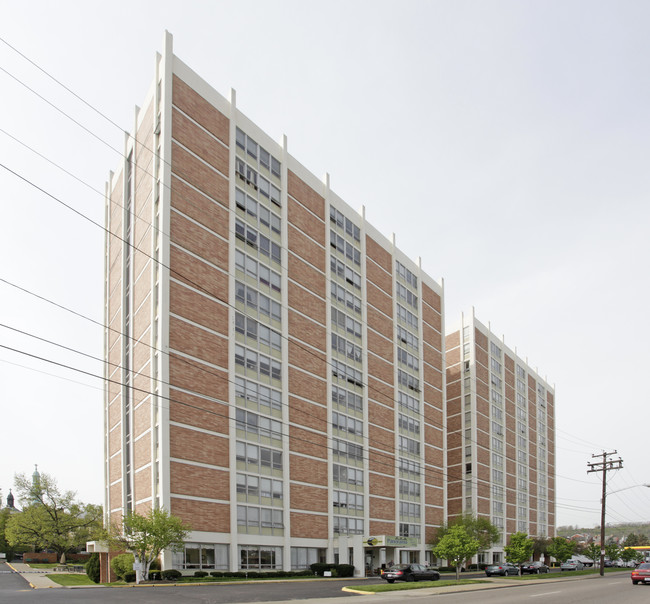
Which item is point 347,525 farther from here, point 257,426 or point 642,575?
point 642,575

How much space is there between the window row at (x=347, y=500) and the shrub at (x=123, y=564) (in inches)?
787

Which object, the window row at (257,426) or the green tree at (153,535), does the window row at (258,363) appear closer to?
the window row at (257,426)

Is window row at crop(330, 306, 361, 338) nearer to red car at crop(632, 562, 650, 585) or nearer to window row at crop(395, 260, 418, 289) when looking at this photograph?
window row at crop(395, 260, 418, 289)

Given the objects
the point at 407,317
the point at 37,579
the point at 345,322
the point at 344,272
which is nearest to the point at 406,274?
the point at 407,317

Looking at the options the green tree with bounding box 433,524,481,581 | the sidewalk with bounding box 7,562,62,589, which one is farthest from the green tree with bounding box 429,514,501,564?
the sidewalk with bounding box 7,562,62,589

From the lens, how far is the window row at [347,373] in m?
60.2

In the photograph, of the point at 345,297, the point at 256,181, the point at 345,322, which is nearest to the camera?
the point at 256,181

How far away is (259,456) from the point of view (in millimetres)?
49000

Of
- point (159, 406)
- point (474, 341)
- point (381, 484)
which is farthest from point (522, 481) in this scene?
point (159, 406)

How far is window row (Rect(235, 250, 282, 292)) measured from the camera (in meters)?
50.8

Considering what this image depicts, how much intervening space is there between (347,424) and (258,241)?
19490mm

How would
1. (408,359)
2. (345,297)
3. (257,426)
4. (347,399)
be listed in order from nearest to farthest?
1. (257,426)
2. (347,399)
3. (345,297)
4. (408,359)

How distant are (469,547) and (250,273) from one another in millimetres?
27497

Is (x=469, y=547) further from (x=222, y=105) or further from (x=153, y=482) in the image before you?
(x=222, y=105)
